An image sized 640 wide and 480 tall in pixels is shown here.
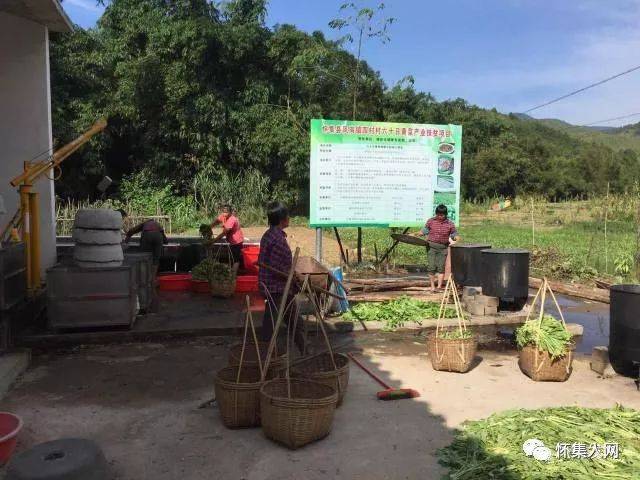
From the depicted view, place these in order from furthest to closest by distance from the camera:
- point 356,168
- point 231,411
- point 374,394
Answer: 1. point 356,168
2. point 374,394
3. point 231,411

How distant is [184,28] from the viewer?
22609mm

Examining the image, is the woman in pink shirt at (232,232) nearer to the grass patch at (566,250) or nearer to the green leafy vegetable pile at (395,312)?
the green leafy vegetable pile at (395,312)

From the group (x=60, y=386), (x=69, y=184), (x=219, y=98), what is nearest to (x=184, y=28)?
(x=219, y=98)

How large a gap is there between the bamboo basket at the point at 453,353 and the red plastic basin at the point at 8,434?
3.92 meters

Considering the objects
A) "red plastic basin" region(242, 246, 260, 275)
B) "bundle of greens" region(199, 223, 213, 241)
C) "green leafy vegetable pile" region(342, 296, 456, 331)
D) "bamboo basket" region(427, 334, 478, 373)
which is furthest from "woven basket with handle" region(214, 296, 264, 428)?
"red plastic basin" region(242, 246, 260, 275)

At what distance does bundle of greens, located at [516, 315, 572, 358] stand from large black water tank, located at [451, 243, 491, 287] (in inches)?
123

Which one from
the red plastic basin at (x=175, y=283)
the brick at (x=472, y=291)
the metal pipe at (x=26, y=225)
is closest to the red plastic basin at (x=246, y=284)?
the red plastic basin at (x=175, y=283)

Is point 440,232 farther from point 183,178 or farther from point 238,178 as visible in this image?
point 183,178

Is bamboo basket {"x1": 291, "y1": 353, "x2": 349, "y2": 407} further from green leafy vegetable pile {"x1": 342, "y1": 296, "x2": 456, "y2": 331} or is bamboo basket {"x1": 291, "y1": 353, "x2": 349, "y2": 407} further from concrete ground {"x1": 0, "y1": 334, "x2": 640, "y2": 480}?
green leafy vegetable pile {"x1": 342, "y1": 296, "x2": 456, "y2": 331}

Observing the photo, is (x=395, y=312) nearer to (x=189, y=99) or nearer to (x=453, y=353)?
(x=453, y=353)

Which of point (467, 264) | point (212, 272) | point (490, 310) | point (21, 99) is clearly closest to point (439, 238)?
point (467, 264)

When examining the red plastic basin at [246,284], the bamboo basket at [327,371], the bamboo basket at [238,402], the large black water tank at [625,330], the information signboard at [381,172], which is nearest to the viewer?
the bamboo basket at [238,402]

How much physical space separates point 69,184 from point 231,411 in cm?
2353

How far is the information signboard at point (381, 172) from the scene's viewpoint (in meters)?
9.35
